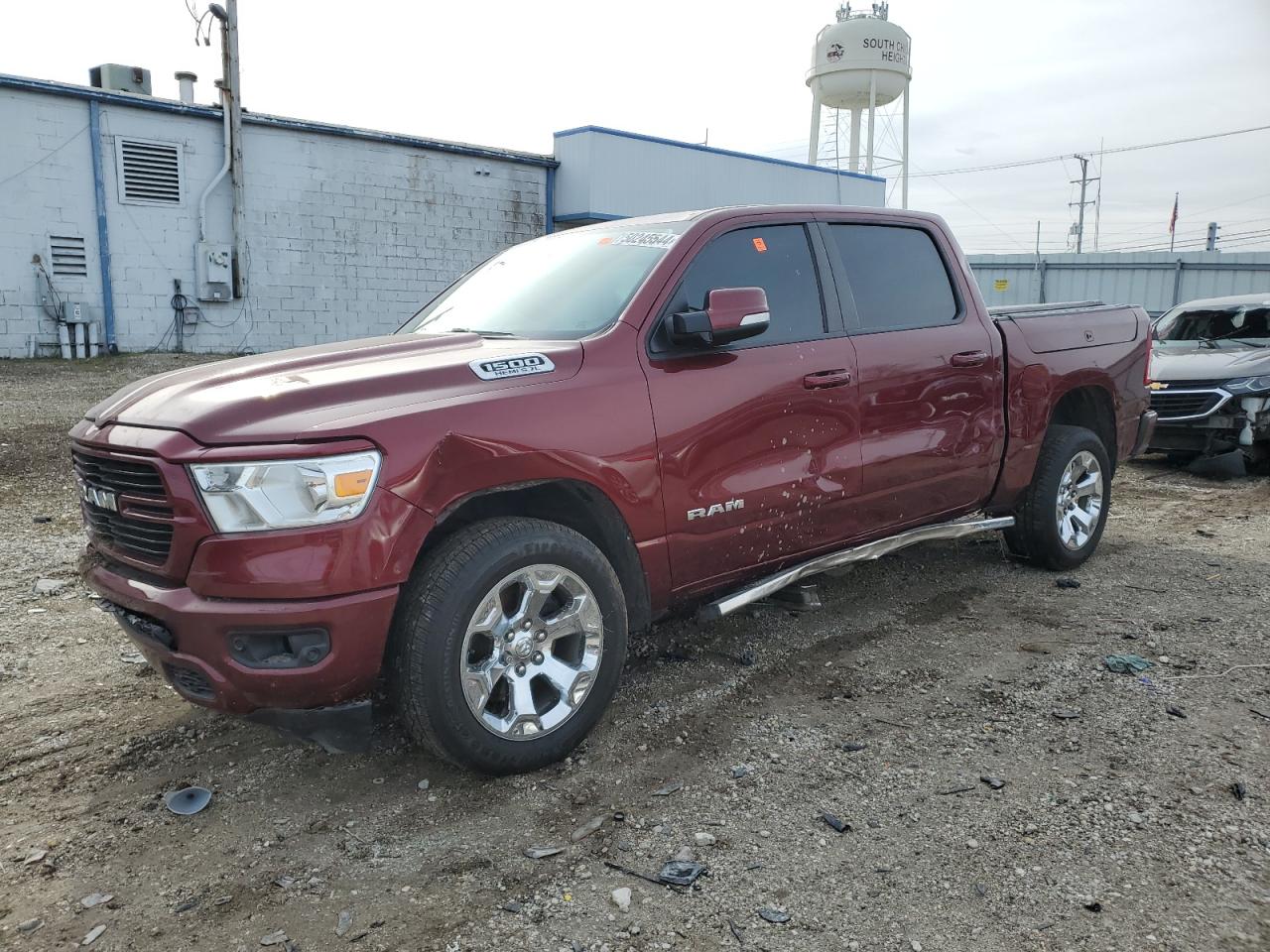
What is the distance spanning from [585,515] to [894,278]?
7.12 ft

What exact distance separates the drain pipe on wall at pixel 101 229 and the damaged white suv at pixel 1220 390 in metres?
15.5

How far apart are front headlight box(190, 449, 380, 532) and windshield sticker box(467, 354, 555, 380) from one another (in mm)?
634

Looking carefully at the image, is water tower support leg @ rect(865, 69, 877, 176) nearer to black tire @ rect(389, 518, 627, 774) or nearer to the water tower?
the water tower

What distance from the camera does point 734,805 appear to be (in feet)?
9.99

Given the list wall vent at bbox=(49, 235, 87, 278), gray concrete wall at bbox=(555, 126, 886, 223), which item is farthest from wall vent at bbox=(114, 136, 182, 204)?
gray concrete wall at bbox=(555, 126, 886, 223)

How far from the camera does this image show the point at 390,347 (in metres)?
3.53

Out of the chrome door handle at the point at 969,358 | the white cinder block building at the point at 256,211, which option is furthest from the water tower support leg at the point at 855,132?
the chrome door handle at the point at 969,358

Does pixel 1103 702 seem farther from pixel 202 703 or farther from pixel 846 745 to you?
pixel 202 703

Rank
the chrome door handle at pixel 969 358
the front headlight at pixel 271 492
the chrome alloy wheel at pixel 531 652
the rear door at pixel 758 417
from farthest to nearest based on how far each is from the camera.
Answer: the chrome door handle at pixel 969 358, the rear door at pixel 758 417, the chrome alloy wheel at pixel 531 652, the front headlight at pixel 271 492

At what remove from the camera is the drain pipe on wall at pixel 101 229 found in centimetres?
1548

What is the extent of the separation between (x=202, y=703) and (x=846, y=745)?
84.6 inches

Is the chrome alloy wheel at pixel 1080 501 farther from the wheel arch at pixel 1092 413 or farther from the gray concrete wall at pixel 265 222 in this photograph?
the gray concrete wall at pixel 265 222

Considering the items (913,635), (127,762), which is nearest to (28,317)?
(127,762)

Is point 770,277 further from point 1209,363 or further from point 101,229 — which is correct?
point 101,229
